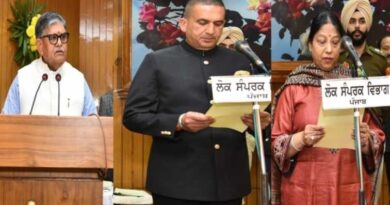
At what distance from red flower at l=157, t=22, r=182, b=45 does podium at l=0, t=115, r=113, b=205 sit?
1464 mm

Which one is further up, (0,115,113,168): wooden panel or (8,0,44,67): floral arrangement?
(8,0,44,67): floral arrangement

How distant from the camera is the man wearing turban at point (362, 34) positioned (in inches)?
125

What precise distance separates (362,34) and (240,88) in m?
1.27

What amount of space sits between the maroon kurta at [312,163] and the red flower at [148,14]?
3.65ft

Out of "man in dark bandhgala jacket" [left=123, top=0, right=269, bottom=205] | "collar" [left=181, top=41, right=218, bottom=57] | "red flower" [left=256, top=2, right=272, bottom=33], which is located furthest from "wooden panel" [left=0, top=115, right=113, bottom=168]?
"red flower" [left=256, top=2, right=272, bottom=33]

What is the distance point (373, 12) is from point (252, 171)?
110cm

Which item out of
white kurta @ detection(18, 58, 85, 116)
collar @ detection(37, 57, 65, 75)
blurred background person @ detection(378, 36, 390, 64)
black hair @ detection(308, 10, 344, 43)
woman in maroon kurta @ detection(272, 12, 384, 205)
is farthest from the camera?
blurred background person @ detection(378, 36, 390, 64)

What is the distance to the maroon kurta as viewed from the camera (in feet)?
8.11

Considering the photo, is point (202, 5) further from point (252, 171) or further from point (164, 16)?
point (252, 171)

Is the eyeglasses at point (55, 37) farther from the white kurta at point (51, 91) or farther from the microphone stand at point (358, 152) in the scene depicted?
the microphone stand at point (358, 152)

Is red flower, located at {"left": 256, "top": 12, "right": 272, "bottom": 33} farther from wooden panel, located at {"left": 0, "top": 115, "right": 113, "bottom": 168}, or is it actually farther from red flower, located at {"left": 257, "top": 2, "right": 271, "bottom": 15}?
wooden panel, located at {"left": 0, "top": 115, "right": 113, "bottom": 168}

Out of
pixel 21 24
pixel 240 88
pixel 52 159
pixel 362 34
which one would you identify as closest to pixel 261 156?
pixel 240 88

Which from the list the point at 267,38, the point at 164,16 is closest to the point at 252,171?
the point at 267,38

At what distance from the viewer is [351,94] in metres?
2.30
